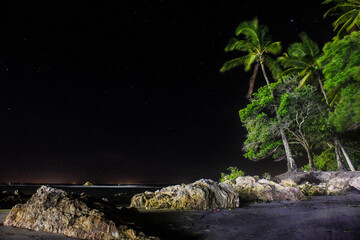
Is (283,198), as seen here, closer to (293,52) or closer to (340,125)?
(340,125)

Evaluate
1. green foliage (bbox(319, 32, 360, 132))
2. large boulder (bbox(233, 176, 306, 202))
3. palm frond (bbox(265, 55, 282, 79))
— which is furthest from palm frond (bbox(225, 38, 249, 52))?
large boulder (bbox(233, 176, 306, 202))

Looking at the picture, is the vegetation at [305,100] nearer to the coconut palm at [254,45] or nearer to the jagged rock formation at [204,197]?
the coconut palm at [254,45]

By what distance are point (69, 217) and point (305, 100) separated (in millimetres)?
15668

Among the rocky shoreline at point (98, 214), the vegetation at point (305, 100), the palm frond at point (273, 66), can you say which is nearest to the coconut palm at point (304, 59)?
the vegetation at point (305, 100)

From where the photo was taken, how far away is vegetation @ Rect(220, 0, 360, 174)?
11.3 meters

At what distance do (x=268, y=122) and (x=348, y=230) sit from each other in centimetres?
1283

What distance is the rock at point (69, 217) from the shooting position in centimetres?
266

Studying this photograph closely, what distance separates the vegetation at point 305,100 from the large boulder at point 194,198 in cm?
930

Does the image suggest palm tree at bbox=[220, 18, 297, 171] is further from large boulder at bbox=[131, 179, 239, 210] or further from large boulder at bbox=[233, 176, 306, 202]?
large boulder at bbox=[131, 179, 239, 210]

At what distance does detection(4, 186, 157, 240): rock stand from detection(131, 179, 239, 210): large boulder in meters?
2.63

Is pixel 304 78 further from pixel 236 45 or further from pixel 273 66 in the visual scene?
pixel 236 45

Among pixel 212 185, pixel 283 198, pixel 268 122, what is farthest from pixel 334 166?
pixel 212 185

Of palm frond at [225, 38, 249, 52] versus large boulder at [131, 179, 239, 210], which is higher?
palm frond at [225, 38, 249, 52]

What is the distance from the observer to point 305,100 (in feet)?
46.7
